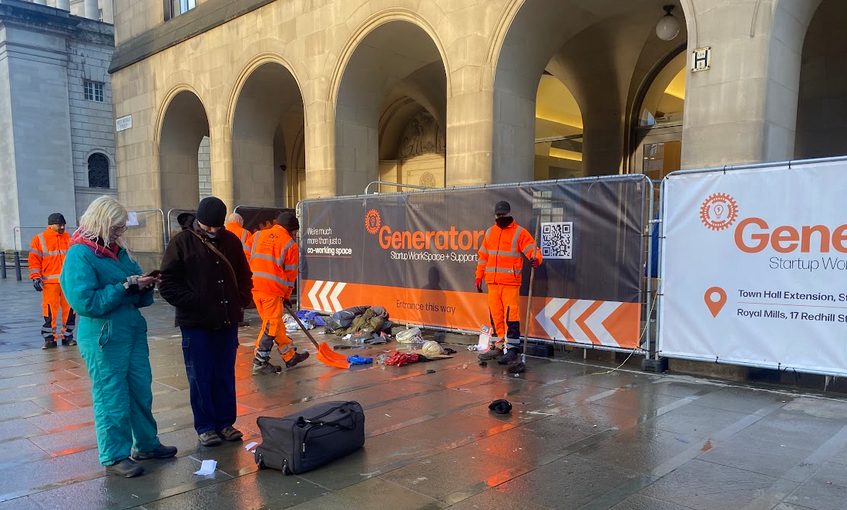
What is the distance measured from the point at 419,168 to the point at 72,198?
25.6 m

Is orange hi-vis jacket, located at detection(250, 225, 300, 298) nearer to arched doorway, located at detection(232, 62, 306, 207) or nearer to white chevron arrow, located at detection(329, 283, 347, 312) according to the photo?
white chevron arrow, located at detection(329, 283, 347, 312)

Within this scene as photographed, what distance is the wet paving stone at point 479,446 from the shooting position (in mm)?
3566

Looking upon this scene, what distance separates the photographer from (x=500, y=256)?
7098 millimetres

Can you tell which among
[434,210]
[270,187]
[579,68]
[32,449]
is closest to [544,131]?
[579,68]

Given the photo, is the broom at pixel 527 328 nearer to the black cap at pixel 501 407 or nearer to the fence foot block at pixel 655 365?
the fence foot block at pixel 655 365

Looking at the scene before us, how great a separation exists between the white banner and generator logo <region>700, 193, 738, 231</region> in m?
0.01

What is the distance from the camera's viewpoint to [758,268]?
599 centimetres

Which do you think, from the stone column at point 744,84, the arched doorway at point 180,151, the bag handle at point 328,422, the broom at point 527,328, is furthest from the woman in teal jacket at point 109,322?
the arched doorway at point 180,151

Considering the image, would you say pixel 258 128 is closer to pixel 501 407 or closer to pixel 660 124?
pixel 660 124

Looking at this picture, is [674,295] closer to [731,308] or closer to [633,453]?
[731,308]

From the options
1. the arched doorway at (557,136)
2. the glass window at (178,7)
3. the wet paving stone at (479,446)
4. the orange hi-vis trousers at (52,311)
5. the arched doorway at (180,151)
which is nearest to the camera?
the wet paving stone at (479,446)

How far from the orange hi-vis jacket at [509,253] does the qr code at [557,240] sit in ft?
1.86

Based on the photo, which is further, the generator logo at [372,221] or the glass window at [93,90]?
the glass window at [93,90]

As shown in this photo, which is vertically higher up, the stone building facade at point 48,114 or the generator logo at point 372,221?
the stone building facade at point 48,114
